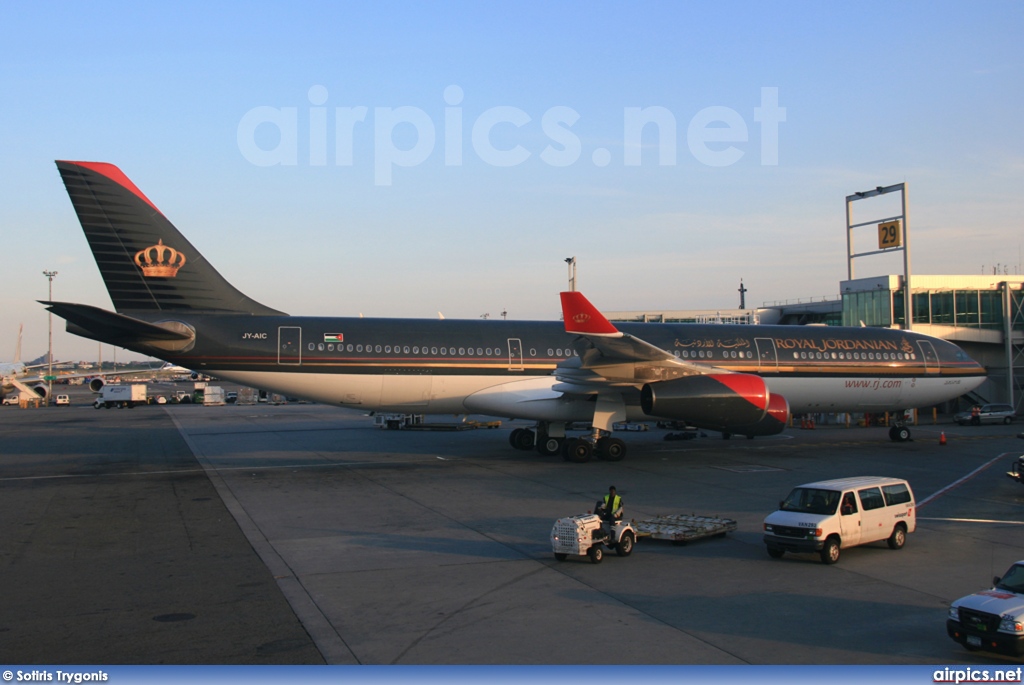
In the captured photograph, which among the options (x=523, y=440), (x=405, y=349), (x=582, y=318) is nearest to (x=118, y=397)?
(x=523, y=440)

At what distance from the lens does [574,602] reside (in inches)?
423

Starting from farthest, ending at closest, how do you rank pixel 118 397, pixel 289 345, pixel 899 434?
1. pixel 118 397
2. pixel 899 434
3. pixel 289 345

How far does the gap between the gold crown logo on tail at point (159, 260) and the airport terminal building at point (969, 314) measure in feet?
122

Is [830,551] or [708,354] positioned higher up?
[708,354]

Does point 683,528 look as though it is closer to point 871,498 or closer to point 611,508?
point 611,508

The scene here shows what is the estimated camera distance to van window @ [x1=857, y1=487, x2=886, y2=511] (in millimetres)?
13500

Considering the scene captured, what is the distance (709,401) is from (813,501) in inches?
411

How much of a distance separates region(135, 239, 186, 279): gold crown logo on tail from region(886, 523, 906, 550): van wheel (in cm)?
2063

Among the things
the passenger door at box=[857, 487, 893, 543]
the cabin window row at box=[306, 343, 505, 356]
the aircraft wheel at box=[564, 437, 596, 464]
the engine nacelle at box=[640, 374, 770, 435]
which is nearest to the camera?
the passenger door at box=[857, 487, 893, 543]

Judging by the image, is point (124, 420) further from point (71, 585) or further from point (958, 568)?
point (958, 568)

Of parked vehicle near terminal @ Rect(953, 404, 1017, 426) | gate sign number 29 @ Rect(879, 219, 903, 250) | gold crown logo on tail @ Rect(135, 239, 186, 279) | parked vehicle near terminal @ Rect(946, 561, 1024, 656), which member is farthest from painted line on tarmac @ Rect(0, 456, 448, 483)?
gate sign number 29 @ Rect(879, 219, 903, 250)

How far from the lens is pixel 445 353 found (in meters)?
26.5

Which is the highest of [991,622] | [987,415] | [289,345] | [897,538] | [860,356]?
[289,345]

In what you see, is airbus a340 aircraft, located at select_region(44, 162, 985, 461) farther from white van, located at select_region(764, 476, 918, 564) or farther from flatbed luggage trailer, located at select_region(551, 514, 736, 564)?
white van, located at select_region(764, 476, 918, 564)
